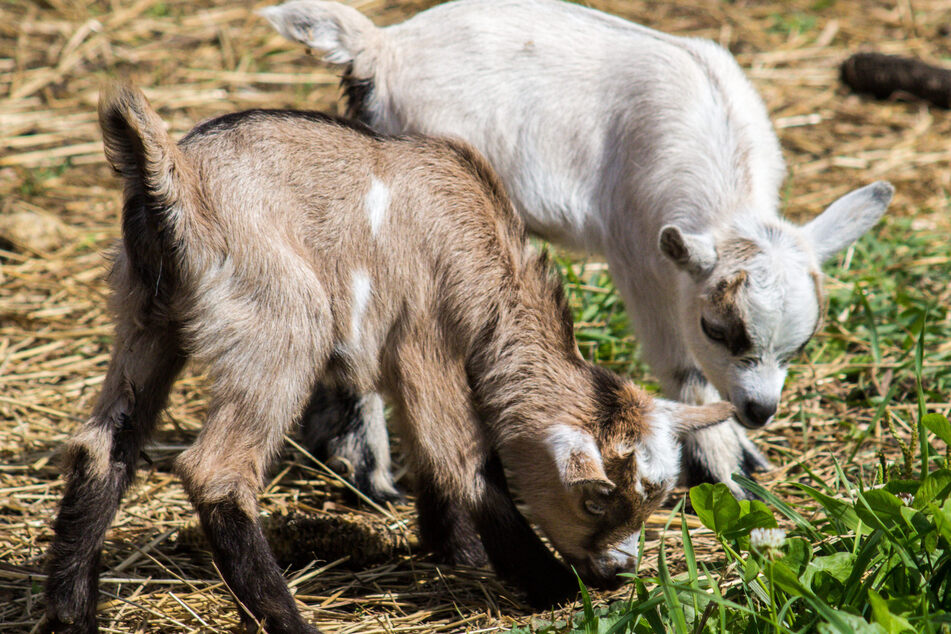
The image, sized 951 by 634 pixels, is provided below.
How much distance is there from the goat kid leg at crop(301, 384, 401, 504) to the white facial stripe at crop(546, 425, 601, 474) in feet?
3.70

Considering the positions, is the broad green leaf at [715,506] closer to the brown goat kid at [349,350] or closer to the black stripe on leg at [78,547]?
the brown goat kid at [349,350]

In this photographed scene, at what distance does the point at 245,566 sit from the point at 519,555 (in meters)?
0.97

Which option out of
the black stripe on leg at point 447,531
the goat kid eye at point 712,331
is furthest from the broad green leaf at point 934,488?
the black stripe on leg at point 447,531

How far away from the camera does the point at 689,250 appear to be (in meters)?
3.88

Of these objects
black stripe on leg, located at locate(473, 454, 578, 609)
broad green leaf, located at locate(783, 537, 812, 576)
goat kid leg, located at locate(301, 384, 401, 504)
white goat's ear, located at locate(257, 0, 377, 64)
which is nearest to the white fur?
black stripe on leg, located at locate(473, 454, 578, 609)

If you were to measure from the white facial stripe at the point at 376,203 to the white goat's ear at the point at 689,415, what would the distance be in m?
1.22

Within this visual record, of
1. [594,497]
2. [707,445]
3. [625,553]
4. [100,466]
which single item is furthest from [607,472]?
[100,466]

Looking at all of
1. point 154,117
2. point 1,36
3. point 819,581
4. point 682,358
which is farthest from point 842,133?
point 1,36

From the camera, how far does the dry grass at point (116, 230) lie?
3.54 meters

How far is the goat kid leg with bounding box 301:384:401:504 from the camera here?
430 cm

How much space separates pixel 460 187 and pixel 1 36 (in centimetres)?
564

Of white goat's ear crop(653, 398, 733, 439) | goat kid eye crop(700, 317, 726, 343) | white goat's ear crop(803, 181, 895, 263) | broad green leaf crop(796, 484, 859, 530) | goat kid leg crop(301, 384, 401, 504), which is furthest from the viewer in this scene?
goat kid leg crop(301, 384, 401, 504)

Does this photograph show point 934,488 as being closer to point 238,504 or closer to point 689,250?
point 689,250

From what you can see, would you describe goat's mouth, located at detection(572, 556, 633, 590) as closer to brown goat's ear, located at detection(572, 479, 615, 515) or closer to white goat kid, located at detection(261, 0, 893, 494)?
brown goat's ear, located at detection(572, 479, 615, 515)
